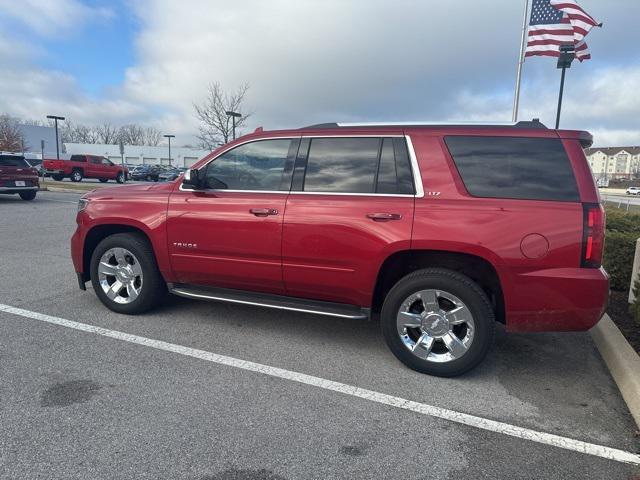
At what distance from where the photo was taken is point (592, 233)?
10.3 feet

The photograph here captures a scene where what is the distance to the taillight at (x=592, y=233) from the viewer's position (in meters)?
3.12

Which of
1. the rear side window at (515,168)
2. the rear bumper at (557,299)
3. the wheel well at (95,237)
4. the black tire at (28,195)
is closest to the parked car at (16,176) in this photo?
the black tire at (28,195)

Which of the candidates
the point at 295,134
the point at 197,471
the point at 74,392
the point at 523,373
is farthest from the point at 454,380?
the point at 74,392

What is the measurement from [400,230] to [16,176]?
1685cm

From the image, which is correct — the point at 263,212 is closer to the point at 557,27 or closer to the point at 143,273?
the point at 143,273

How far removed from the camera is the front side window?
410cm

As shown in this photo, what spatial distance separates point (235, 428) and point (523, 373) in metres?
2.33

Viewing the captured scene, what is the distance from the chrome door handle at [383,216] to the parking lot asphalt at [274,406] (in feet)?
3.93

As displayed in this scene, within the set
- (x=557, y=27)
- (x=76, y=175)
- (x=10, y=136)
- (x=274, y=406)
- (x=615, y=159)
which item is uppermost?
(x=615, y=159)

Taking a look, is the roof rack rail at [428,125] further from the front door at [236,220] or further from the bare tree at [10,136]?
the bare tree at [10,136]

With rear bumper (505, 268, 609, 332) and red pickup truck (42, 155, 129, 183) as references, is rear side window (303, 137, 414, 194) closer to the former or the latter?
rear bumper (505, 268, 609, 332)

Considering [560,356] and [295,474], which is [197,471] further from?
[560,356]

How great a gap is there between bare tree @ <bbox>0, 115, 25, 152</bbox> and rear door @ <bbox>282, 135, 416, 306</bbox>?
67687 millimetres

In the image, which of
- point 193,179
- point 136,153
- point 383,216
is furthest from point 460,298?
point 136,153
